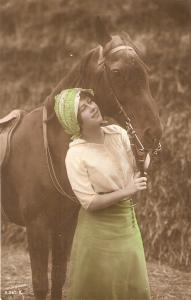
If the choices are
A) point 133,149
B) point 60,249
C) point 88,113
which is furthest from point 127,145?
point 60,249

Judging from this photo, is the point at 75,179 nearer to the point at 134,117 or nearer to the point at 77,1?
the point at 134,117

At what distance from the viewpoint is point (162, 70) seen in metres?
1.65

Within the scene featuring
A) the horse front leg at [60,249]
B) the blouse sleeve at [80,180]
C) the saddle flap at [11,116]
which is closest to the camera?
the blouse sleeve at [80,180]

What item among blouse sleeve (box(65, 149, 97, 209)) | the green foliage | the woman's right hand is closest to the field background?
the green foliage

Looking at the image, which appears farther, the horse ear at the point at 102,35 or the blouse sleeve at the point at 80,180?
the horse ear at the point at 102,35

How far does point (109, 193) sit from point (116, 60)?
374mm

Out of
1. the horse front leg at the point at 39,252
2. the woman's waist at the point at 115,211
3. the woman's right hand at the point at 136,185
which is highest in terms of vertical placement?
the woman's right hand at the point at 136,185

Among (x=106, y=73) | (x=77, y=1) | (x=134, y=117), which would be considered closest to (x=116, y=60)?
(x=106, y=73)

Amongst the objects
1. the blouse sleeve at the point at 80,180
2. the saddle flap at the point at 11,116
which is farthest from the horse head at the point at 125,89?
the saddle flap at the point at 11,116

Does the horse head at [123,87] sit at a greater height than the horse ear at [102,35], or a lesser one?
lesser

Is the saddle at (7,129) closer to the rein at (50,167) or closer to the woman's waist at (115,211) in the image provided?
the rein at (50,167)

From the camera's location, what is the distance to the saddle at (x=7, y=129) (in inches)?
64.1

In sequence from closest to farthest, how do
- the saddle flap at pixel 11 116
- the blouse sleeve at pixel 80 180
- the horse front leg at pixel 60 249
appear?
the blouse sleeve at pixel 80 180 < the horse front leg at pixel 60 249 < the saddle flap at pixel 11 116

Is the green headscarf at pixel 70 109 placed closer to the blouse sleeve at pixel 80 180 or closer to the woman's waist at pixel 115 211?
the blouse sleeve at pixel 80 180
